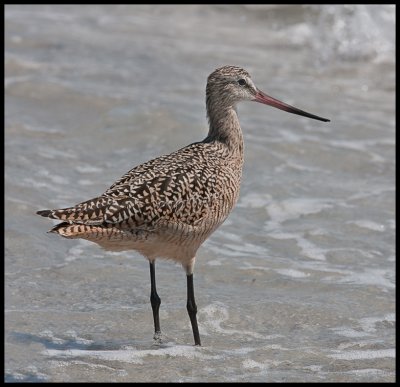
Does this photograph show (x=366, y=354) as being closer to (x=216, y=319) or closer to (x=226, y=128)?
(x=216, y=319)

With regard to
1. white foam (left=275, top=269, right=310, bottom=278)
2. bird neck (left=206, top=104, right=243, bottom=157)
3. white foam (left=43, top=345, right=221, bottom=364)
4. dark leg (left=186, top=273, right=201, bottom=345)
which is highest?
bird neck (left=206, top=104, right=243, bottom=157)

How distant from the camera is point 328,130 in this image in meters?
10.5

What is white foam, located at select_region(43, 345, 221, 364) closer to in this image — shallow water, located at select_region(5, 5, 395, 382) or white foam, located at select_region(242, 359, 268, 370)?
shallow water, located at select_region(5, 5, 395, 382)

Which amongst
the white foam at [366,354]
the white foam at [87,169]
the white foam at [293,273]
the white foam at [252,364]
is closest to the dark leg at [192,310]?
the white foam at [252,364]

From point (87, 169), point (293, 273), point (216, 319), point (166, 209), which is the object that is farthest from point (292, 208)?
point (166, 209)

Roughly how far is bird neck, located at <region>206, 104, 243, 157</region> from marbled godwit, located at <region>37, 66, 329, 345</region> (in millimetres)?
36

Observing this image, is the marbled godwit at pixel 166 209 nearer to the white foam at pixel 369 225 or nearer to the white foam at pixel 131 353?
the white foam at pixel 131 353

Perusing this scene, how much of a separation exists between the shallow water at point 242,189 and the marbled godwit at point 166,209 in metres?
0.56

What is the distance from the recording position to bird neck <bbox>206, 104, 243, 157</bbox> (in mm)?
6648

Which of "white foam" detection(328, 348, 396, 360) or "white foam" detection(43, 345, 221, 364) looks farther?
Answer: "white foam" detection(328, 348, 396, 360)

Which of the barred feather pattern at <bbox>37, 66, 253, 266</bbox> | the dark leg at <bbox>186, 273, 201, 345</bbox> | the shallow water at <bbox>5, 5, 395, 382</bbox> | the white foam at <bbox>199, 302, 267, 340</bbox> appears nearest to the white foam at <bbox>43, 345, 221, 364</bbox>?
the shallow water at <bbox>5, 5, 395, 382</bbox>

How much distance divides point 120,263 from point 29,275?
0.71 meters

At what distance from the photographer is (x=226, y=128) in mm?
6695

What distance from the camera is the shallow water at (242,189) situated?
5.91 metres
